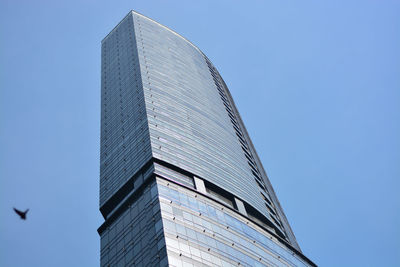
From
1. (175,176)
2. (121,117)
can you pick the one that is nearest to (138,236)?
(175,176)

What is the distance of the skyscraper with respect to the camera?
230ft

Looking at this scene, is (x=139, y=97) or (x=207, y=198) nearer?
(x=207, y=198)

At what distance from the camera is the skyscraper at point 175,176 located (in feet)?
230

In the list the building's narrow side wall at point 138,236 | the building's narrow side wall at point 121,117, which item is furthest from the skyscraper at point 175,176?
the building's narrow side wall at point 121,117

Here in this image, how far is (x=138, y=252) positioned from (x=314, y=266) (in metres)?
34.4

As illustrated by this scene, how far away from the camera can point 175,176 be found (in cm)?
8319

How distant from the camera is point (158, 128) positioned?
94.9 meters

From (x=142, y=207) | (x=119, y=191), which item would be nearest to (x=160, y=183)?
(x=142, y=207)

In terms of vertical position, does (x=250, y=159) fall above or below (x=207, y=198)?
above

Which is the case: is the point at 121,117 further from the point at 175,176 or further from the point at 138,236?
the point at 138,236

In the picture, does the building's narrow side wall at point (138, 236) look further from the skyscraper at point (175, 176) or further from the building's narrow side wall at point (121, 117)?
the building's narrow side wall at point (121, 117)

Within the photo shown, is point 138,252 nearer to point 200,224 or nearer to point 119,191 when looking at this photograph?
point 200,224

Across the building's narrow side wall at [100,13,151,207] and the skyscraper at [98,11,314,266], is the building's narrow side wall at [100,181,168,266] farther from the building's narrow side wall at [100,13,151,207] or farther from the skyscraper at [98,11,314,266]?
the building's narrow side wall at [100,13,151,207]

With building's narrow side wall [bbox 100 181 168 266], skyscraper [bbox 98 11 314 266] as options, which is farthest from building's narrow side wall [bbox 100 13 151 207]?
building's narrow side wall [bbox 100 181 168 266]
